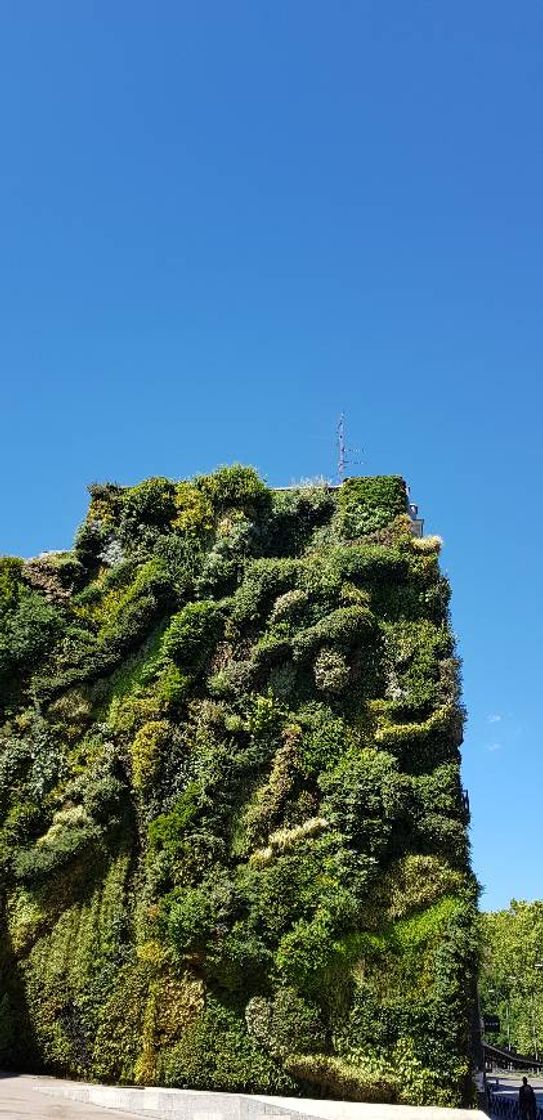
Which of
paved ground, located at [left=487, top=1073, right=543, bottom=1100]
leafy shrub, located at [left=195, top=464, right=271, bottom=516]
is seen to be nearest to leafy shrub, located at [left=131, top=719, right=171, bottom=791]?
leafy shrub, located at [left=195, top=464, right=271, bottom=516]

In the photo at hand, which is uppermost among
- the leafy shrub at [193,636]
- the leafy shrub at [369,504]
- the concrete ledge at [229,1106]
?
the leafy shrub at [369,504]

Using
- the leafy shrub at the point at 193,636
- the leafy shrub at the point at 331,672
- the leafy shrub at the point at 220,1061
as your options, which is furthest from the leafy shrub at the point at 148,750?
the leafy shrub at the point at 220,1061

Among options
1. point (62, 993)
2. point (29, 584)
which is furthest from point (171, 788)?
point (29, 584)

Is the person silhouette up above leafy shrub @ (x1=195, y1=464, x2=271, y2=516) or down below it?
below

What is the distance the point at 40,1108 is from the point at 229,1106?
3.61 meters

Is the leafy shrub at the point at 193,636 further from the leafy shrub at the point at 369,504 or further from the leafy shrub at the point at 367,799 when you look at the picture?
the leafy shrub at the point at 367,799

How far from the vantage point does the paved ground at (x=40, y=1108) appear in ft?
49.5

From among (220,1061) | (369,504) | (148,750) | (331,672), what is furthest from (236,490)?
(220,1061)

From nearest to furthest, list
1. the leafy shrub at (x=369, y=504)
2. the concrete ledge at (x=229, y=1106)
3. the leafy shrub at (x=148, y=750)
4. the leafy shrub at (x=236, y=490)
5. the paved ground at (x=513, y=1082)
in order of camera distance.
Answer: the concrete ledge at (x=229, y=1106) < the leafy shrub at (x=148, y=750) < the leafy shrub at (x=369, y=504) < the leafy shrub at (x=236, y=490) < the paved ground at (x=513, y=1082)

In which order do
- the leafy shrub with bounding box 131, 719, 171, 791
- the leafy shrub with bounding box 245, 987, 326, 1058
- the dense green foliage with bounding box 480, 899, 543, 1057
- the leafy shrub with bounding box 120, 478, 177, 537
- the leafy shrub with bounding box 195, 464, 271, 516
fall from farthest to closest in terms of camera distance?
the dense green foliage with bounding box 480, 899, 543, 1057
the leafy shrub with bounding box 120, 478, 177, 537
the leafy shrub with bounding box 195, 464, 271, 516
the leafy shrub with bounding box 131, 719, 171, 791
the leafy shrub with bounding box 245, 987, 326, 1058

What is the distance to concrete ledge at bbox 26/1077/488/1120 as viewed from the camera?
16.5 meters

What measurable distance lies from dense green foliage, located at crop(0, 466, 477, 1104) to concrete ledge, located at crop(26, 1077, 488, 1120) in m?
0.81

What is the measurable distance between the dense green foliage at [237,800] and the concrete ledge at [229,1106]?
0.81 meters

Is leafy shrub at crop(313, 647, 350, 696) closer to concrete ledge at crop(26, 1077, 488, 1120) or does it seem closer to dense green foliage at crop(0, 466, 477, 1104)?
dense green foliage at crop(0, 466, 477, 1104)
